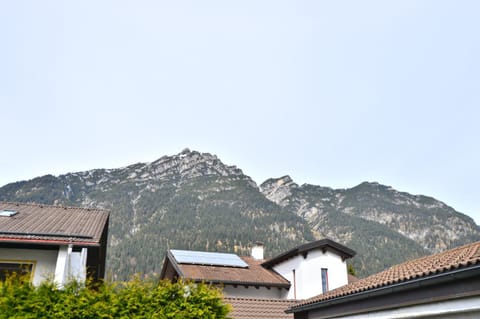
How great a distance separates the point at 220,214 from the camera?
382 ft

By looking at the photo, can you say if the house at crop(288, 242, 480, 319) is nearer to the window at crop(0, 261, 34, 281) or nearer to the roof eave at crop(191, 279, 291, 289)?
the roof eave at crop(191, 279, 291, 289)

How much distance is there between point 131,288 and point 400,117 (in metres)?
20.4

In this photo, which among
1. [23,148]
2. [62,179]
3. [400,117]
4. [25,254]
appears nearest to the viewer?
[25,254]

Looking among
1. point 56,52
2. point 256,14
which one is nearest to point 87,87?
point 56,52

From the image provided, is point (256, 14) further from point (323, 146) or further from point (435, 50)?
point (323, 146)

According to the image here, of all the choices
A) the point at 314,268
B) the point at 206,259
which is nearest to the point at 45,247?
the point at 206,259

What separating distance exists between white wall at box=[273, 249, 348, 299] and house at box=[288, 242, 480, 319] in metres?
10.1

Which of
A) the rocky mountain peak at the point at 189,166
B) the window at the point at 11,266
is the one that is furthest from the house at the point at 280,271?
the rocky mountain peak at the point at 189,166

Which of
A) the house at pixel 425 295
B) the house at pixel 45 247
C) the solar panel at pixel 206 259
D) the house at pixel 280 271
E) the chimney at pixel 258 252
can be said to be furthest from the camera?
the chimney at pixel 258 252

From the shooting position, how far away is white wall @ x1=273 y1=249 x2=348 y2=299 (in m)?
21.2

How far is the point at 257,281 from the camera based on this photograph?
20.8 meters

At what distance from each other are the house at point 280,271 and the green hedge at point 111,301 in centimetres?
1057

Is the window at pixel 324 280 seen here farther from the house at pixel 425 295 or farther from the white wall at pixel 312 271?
the house at pixel 425 295

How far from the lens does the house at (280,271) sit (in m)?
20.4
